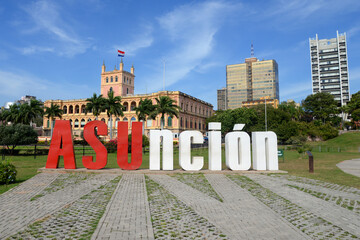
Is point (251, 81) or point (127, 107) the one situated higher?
point (251, 81)

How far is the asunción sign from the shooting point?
13.9m

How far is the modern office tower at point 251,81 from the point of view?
125812 millimetres

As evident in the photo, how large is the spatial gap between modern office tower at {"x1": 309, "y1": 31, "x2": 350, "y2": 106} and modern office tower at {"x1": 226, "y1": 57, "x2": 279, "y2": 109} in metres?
19.6

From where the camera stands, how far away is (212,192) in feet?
30.4

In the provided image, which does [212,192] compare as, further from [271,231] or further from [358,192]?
[358,192]

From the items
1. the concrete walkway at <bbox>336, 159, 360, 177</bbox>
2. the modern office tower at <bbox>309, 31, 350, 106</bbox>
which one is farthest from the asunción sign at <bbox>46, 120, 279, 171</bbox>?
the modern office tower at <bbox>309, 31, 350, 106</bbox>

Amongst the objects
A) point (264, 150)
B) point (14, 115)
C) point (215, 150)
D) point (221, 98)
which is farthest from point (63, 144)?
point (221, 98)

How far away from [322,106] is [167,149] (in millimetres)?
70207

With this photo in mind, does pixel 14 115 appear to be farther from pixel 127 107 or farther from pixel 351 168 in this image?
pixel 351 168

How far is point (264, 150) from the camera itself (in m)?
14.3

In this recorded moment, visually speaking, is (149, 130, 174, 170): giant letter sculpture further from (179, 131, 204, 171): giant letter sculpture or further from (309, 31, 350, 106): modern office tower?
(309, 31, 350, 106): modern office tower

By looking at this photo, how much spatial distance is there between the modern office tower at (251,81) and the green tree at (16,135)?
366 ft

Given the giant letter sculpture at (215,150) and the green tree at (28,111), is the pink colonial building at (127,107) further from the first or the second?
the giant letter sculpture at (215,150)

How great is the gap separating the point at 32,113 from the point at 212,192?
5304 centimetres
